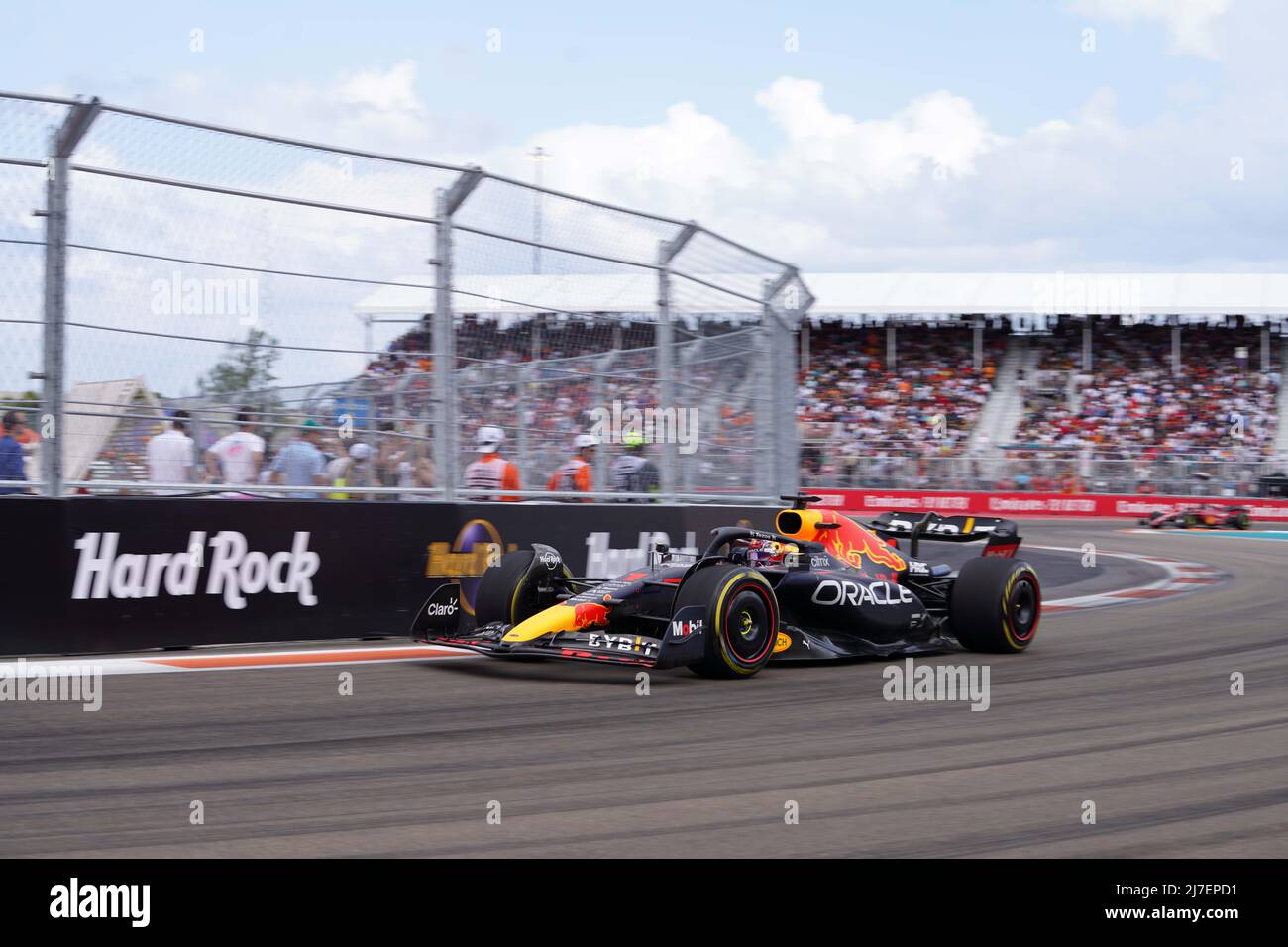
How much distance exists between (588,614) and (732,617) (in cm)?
85

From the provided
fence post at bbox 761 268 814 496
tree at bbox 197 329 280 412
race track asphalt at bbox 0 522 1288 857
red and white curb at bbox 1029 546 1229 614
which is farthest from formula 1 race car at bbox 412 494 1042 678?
red and white curb at bbox 1029 546 1229 614

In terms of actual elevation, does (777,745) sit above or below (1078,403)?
below

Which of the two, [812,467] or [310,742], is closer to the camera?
[310,742]

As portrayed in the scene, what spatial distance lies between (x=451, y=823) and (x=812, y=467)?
2850 cm

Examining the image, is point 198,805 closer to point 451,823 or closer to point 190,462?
point 451,823

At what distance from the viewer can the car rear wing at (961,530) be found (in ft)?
31.8

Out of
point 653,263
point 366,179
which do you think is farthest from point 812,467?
point 366,179

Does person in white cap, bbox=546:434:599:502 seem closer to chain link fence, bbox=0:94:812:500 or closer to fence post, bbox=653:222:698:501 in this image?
chain link fence, bbox=0:94:812:500

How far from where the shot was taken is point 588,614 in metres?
7.88

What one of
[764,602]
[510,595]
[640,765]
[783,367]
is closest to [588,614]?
[510,595]

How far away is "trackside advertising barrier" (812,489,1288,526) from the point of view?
104 feet

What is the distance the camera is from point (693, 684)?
7.74 m

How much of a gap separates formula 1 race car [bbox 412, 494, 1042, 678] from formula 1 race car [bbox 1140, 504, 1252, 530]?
2167 cm

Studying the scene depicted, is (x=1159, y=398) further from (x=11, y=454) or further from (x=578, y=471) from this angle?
(x=11, y=454)
